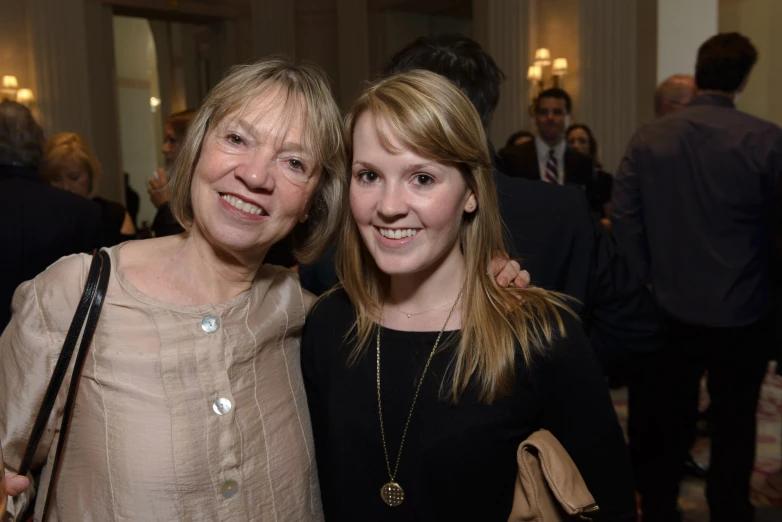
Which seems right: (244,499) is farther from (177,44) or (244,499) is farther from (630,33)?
(177,44)

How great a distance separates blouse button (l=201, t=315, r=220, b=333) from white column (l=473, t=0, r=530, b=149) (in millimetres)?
7974

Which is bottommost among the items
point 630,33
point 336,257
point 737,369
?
point 737,369

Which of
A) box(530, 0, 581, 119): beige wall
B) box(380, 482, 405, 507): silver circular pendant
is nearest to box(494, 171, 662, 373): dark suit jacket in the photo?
box(380, 482, 405, 507): silver circular pendant

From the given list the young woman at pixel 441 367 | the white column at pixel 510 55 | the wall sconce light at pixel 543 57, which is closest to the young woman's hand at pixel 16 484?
the young woman at pixel 441 367

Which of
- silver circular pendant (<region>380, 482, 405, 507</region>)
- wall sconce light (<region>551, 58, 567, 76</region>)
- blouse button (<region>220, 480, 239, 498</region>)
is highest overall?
wall sconce light (<region>551, 58, 567, 76</region>)

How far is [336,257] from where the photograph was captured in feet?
5.91

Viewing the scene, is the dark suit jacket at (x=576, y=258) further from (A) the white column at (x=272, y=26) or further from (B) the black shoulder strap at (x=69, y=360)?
(A) the white column at (x=272, y=26)

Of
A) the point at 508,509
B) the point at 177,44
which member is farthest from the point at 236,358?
the point at 177,44

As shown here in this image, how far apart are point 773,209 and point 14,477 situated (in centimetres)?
278

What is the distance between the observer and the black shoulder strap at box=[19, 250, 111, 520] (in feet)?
4.47

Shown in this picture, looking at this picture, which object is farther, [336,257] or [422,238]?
[336,257]

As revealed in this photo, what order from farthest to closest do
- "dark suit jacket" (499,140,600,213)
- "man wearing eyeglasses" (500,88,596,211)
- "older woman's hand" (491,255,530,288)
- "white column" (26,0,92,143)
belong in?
"white column" (26,0,92,143)
"man wearing eyeglasses" (500,88,596,211)
"dark suit jacket" (499,140,600,213)
"older woman's hand" (491,255,530,288)

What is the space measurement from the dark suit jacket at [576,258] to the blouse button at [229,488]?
894 millimetres

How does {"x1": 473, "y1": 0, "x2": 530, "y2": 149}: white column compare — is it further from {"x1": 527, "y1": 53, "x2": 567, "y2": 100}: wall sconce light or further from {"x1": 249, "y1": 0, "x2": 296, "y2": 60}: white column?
{"x1": 249, "y1": 0, "x2": 296, "y2": 60}: white column
